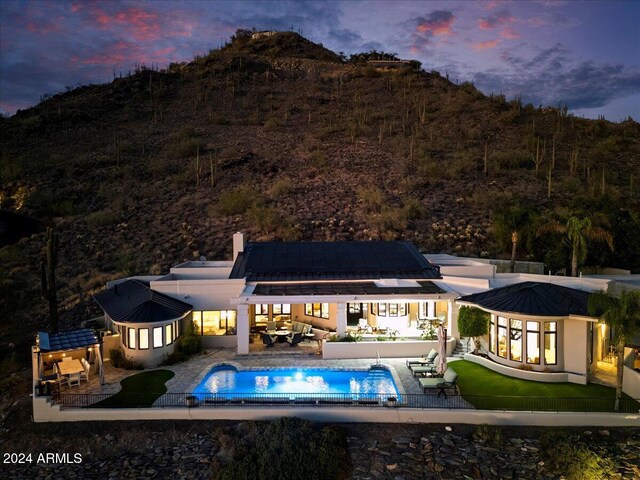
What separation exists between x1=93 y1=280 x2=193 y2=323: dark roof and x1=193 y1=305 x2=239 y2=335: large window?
106 cm

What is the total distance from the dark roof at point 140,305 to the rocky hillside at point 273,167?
24.8 feet

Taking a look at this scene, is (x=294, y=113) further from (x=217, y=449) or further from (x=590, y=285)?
(x=217, y=449)

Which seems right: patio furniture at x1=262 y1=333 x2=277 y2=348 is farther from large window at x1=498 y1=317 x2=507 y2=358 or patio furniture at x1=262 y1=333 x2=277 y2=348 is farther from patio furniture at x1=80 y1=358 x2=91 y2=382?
large window at x1=498 y1=317 x2=507 y2=358

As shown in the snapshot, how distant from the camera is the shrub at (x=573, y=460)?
1318 centimetres

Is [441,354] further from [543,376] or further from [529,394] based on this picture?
[543,376]

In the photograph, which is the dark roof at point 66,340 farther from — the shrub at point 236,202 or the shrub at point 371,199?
the shrub at point 371,199

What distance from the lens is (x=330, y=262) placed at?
25500mm

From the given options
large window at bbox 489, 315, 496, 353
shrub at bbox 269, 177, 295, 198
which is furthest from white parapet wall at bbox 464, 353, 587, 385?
shrub at bbox 269, 177, 295, 198

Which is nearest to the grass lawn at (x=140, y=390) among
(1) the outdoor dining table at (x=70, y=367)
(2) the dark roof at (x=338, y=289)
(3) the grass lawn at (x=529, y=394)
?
(1) the outdoor dining table at (x=70, y=367)

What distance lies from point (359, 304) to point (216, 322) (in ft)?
24.7

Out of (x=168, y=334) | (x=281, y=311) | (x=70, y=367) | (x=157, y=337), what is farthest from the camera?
(x=281, y=311)

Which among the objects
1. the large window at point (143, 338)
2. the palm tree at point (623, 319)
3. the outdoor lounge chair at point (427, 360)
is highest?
the palm tree at point (623, 319)

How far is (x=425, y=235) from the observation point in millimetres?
39375

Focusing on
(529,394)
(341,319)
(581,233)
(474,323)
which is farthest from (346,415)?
(581,233)
